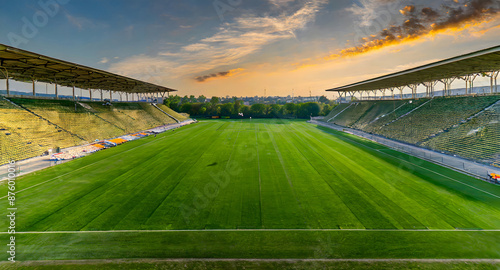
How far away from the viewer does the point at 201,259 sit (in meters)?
9.85

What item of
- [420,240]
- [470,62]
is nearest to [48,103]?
[420,240]

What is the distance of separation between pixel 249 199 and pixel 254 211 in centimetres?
179

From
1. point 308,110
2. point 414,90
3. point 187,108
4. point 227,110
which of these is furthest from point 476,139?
point 187,108

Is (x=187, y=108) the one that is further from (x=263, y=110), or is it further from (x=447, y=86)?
(x=447, y=86)

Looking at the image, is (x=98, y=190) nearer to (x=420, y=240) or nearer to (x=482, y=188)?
(x=420, y=240)

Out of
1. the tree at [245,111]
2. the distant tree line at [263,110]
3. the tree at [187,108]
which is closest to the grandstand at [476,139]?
the distant tree line at [263,110]

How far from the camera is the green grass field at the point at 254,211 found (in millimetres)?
10586

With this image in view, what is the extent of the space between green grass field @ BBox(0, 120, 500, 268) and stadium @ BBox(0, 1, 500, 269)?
91 mm

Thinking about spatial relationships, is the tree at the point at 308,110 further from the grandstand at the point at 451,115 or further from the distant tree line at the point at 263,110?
the grandstand at the point at 451,115

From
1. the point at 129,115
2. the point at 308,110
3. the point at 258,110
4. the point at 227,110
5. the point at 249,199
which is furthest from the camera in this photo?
the point at 258,110

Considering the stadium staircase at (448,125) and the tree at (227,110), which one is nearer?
the stadium staircase at (448,125)

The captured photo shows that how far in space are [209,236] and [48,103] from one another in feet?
157

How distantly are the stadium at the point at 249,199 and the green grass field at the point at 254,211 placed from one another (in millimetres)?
91

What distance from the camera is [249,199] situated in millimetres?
15844
